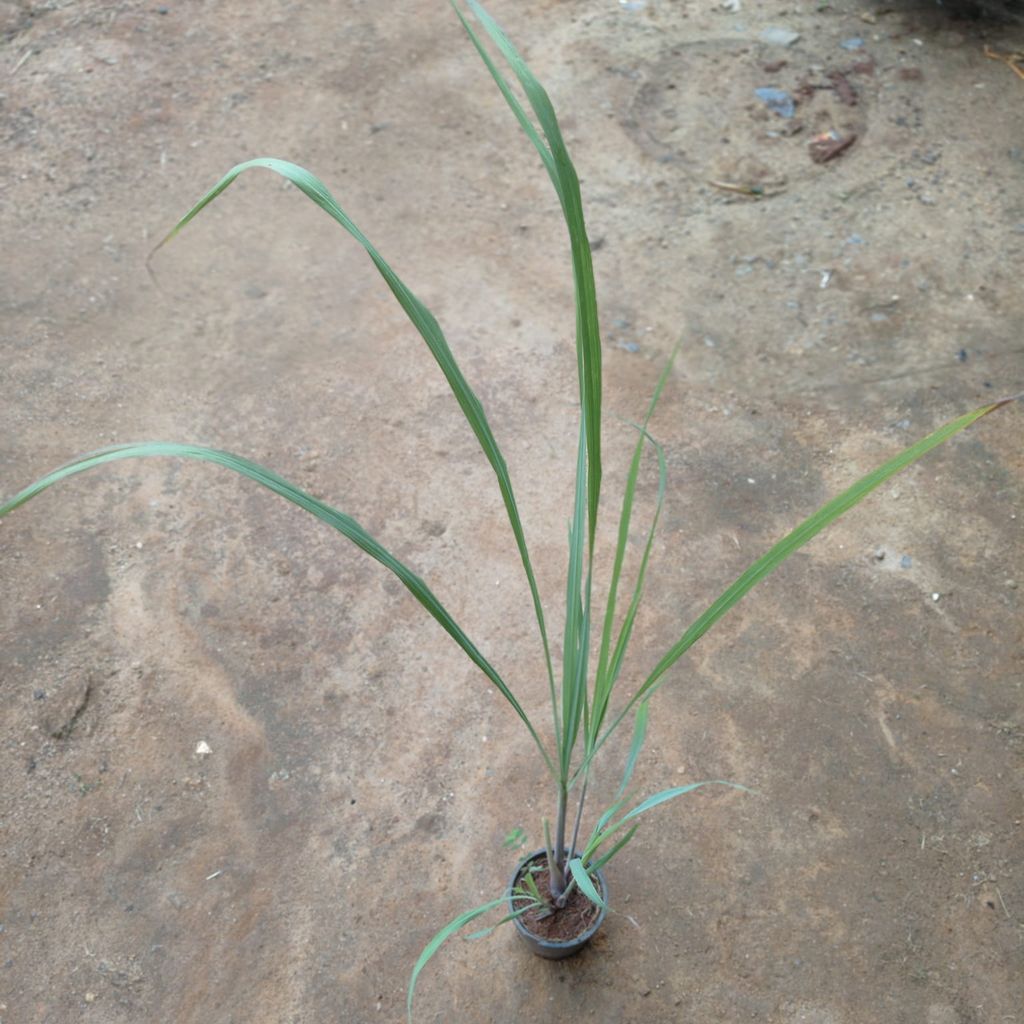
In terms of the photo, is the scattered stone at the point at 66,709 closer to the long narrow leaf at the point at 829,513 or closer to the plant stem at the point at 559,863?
the plant stem at the point at 559,863

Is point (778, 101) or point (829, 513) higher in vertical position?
point (829, 513)

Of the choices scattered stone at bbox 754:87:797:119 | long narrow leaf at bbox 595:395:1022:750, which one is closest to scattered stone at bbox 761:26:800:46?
scattered stone at bbox 754:87:797:119

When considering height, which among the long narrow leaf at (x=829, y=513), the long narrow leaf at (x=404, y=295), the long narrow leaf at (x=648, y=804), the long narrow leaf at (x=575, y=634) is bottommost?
the long narrow leaf at (x=648, y=804)

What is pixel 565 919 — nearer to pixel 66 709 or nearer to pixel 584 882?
pixel 584 882

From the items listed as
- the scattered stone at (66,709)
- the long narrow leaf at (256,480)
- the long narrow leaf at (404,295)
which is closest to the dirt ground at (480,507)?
the scattered stone at (66,709)

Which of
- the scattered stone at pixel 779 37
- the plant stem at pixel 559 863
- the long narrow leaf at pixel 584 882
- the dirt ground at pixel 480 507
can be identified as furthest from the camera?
the scattered stone at pixel 779 37

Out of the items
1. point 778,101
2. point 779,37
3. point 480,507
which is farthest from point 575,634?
point 779,37

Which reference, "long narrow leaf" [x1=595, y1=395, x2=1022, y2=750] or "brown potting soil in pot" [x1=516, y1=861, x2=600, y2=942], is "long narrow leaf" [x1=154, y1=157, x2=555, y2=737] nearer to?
"long narrow leaf" [x1=595, y1=395, x2=1022, y2=750]
